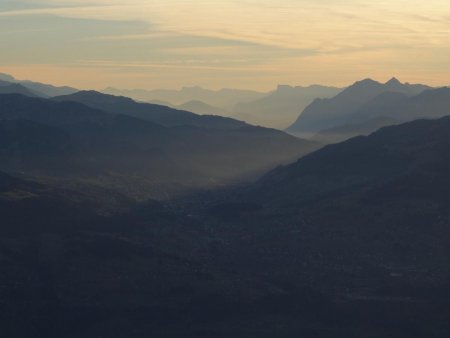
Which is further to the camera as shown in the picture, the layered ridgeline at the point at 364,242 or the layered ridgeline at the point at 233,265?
the layered ridgeline at the point at 364,242

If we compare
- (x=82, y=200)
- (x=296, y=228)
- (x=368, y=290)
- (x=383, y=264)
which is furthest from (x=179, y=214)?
(x=368, y=290)

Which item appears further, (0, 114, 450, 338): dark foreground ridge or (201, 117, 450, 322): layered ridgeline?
(201, 117, 450, 322): layered ridgeline

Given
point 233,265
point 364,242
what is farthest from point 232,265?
point 364,242

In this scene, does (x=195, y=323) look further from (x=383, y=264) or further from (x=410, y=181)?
(x=410, y=181)

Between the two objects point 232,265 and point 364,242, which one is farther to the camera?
point 364,242

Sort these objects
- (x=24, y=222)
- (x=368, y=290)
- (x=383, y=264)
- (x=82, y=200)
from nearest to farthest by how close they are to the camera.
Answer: (x=368, y=290)
(x=383, y=264)
(x=24, y=222)
(x=82, y=200)

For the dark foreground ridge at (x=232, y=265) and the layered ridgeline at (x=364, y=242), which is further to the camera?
the layered ridgeline at (x=364, y=242)

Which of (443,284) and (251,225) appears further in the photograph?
(251,225)

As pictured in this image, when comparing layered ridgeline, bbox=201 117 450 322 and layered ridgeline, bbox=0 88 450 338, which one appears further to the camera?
layered ridgeline, bbox=201 117 450 322

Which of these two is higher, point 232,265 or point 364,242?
point 364,242

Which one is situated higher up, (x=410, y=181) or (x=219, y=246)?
(x=410, y=181)

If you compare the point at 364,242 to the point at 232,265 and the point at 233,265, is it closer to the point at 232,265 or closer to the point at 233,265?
the point at 233,265
